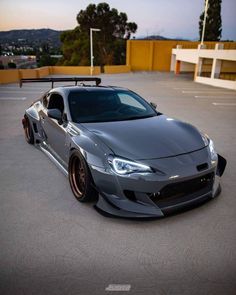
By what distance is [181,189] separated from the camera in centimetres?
298

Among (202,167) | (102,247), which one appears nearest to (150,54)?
(202,167)

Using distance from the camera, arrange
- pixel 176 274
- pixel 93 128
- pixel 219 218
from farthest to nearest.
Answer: pixel 93 128 < pixel 219 218 < pixel 176 274

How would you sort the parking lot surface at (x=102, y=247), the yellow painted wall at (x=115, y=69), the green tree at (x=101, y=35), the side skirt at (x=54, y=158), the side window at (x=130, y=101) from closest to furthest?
1. the parking lot surface at (x=102, y=247)
2. the side skirt at (x=54, y=158)
3. the side window at (x=130, y=101)
4. the yellow painted wall at (x=115, y=69)
5. the green tree at (x=101, y=35)

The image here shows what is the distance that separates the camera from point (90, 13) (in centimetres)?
4597

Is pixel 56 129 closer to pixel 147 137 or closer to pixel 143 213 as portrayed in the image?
pixel 147 137

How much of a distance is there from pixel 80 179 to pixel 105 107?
4.35ft

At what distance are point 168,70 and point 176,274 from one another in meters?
38.0

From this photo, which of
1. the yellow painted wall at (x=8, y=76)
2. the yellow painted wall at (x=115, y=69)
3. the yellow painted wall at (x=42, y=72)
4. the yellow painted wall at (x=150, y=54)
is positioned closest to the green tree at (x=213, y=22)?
the yellow painted wall at (x=150, y=54)

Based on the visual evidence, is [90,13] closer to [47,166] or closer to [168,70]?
[168,70]

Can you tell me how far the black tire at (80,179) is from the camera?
3.24 metres

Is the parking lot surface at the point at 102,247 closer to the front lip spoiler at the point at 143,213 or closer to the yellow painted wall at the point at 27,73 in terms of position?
the front lip spoiler at the point at 143,213

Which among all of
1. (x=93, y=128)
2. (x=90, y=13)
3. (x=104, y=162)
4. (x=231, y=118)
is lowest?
(x=231, y=118)

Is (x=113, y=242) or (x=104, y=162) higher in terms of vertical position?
(x=104, y=162)

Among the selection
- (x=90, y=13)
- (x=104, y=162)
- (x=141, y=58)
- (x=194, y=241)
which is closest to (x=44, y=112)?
(x=104, y=162)
